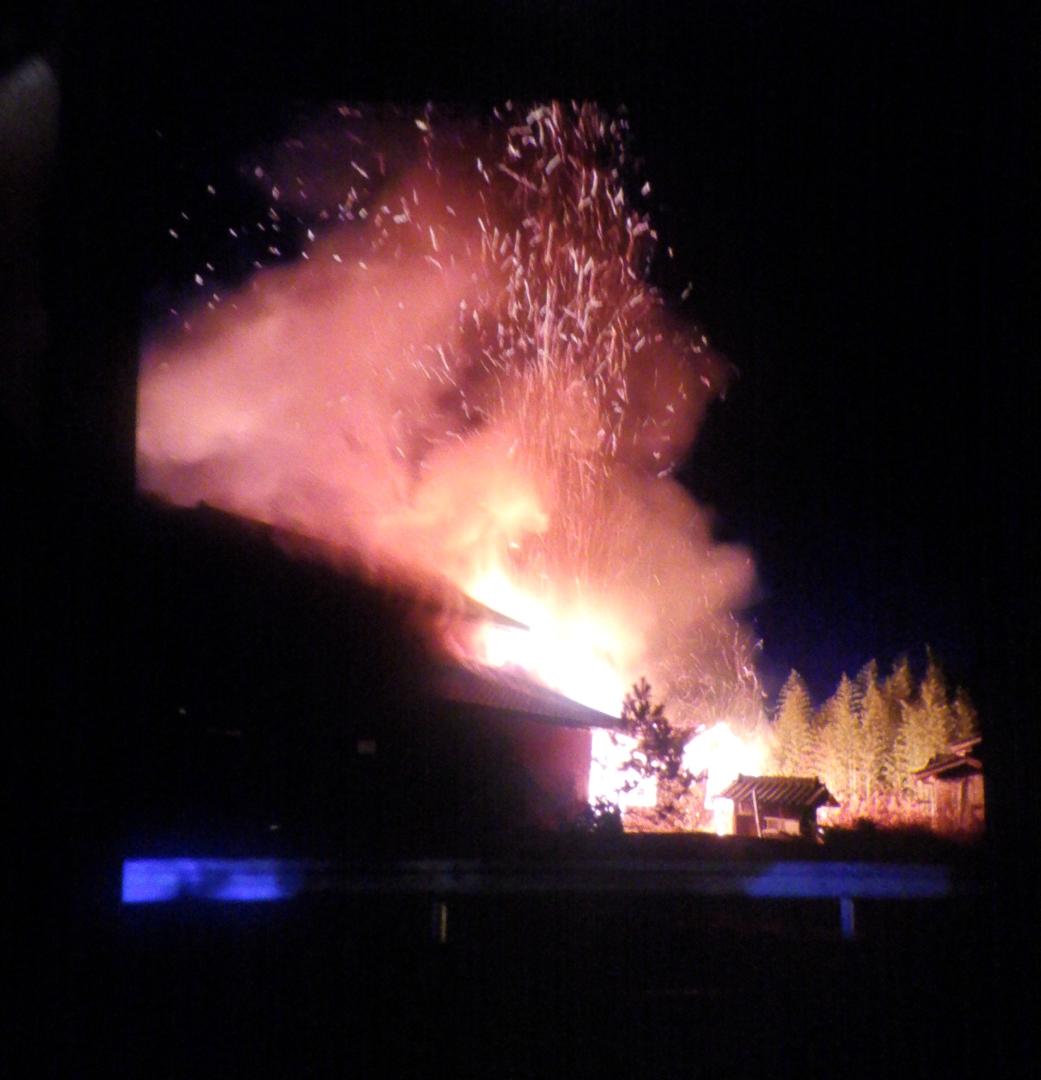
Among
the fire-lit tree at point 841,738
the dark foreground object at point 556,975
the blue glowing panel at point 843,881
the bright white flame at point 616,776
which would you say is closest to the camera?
the dark foreground object at point 556,975

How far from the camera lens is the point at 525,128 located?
420 inches

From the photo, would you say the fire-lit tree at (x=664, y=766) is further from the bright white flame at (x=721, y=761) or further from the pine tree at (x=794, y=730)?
the pine tree at (x=794, y=730)

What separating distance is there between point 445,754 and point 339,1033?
5.75 metres

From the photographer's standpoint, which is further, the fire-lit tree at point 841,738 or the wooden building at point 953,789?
the fire-lit tree at point 841,738

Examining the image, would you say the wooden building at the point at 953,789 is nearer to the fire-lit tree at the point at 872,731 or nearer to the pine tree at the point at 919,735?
the fire-lit tree at the point at 872,731

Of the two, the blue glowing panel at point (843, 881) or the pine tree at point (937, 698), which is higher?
the pine tree at point (937, 698)

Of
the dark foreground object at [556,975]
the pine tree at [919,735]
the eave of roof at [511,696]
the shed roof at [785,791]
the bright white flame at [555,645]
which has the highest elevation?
the bright white flame at [555,645]

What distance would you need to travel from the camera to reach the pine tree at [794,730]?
12008mm

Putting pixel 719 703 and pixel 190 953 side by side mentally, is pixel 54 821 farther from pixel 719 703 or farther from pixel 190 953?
pixel 719 703

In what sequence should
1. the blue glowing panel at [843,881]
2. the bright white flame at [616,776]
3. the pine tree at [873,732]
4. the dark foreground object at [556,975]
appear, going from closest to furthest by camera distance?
the dark foreground object at [556,975], the blue glowing panel at [843,881], the bright white flame at [616,776], the pine tree at [873,732]

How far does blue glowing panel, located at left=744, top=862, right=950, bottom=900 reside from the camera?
5648 mm

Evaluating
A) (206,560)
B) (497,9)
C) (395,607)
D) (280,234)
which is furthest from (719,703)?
(497,9)

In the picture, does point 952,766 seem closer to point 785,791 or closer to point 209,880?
point 785,791

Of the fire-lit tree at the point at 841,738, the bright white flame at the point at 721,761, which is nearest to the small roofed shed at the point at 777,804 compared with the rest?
the bright white flame at the point at 721,761
